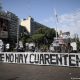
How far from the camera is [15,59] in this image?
33219 mm

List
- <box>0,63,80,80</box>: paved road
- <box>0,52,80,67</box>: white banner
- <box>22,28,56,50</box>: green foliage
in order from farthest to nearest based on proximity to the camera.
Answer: <box>22,28,56,50</box>: green foliage, <box>0,52,80,67</box>: white banner, <box>0,63,80,80</box>: paved road

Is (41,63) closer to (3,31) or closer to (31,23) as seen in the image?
(3,31)

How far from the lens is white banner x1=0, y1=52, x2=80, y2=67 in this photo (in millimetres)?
27906

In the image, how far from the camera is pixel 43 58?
99.2ft

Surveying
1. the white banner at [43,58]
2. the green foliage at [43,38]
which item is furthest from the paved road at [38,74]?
the green foliage at [43,38]

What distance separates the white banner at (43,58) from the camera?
27906 millimetres

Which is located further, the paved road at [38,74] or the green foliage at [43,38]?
the green foliage at [43,38]

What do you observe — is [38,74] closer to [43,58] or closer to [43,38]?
[43,58]

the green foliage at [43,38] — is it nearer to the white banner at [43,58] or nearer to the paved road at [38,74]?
the white banner at [43,58]

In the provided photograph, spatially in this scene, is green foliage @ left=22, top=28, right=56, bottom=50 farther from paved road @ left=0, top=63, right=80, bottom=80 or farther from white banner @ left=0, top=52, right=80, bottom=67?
paved road @ left=0, top=63, right=80, bottom=80

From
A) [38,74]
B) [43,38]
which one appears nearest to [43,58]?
[38,74]

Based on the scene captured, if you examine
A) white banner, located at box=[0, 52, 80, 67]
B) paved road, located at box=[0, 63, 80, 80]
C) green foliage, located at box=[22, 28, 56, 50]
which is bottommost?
paved road, located at box=[0, 63, 80, 80]

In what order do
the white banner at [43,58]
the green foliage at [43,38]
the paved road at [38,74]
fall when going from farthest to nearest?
1. the green foliage at [43,38]
2. the white banner at [43,58]
3. the paved road at [38,74]

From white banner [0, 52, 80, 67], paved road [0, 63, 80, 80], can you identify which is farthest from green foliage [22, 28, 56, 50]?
paved road [0, 63, 80, 80]
